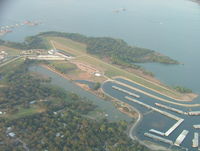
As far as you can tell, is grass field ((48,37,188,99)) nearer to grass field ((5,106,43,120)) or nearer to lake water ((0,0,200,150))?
lake water ((0,0,200,150))

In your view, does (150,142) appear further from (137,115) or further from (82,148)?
(82,148)

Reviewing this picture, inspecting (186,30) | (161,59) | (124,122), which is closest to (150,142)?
(124,122)

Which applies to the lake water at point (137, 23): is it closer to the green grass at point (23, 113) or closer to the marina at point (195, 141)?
the marina at point (195, 141)

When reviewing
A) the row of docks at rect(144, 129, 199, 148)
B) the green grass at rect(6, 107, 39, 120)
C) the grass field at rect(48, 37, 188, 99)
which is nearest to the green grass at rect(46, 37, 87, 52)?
the grass field at rect(48, 37, 188, 99)

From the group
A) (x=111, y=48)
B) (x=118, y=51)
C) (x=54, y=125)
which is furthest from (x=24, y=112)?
(x=111, y=48)

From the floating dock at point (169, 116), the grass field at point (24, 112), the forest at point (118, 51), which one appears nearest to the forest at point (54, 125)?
the grass field at point (24, 112)

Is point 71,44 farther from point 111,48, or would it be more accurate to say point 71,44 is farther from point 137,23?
point 137,23
